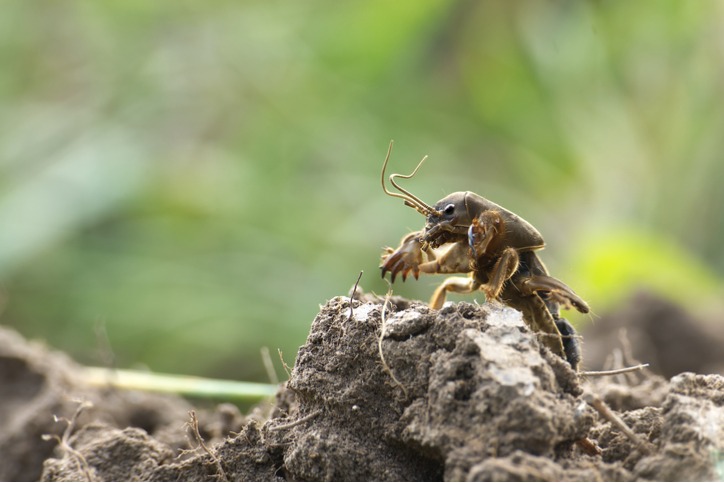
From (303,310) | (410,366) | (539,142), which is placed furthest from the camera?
(539,142)

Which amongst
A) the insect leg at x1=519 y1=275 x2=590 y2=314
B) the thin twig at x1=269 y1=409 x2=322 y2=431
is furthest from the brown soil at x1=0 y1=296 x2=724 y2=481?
the insect leg at x1=519 y1=275 x2=590 y2=314

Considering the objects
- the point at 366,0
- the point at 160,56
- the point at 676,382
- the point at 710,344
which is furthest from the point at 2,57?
the point at 676,382

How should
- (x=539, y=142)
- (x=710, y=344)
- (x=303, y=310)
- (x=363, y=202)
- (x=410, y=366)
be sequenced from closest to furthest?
(x=410, y=366)
(x=710, y=344)
(x=303, y=310)
(x=363, y=202)
(x=539, y=142)

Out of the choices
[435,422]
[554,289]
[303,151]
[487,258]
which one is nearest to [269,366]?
[487,258]

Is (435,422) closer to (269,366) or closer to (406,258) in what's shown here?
(406,258)

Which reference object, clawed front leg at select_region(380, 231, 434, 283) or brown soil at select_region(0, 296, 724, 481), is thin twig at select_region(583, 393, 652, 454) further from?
clawed front leg at select_region(380, 231, 434, 283)

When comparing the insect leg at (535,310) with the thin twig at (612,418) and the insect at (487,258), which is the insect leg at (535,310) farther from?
the thin twig at (612,418)

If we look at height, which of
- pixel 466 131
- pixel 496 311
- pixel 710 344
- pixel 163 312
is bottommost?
pixel 496 311

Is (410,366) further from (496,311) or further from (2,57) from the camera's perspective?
(2,57)
